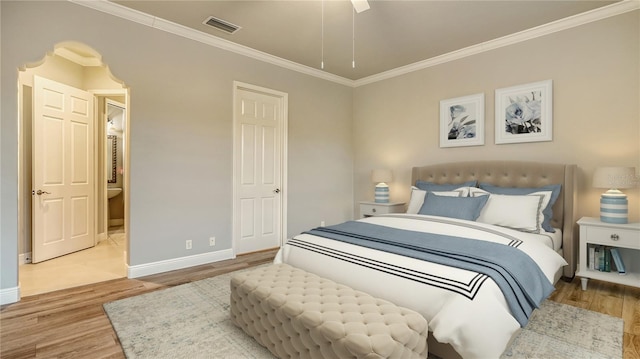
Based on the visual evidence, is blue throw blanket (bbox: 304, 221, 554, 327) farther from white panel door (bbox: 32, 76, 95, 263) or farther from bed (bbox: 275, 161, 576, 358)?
white panel door (bbox: 32, 76, 95, 263)

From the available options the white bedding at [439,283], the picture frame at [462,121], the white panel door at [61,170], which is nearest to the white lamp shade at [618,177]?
the white bedding at [439,283]

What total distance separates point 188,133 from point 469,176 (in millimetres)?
3481

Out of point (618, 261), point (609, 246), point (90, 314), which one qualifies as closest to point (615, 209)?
point (609, 246)

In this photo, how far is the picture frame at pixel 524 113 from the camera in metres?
3.40

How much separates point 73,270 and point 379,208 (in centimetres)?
388

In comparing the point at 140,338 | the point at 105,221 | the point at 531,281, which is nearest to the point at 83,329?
the point at 140,338

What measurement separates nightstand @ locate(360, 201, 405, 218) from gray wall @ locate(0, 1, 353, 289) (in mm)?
1163

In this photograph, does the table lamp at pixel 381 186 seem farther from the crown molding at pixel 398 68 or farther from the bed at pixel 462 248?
the crown molding at pixel 398 68

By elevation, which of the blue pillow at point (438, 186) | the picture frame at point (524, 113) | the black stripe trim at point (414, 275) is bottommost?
the black stripe trim at point (414, 275)

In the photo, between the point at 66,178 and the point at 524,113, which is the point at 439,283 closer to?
the point at 524,113

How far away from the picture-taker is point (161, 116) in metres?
3.38

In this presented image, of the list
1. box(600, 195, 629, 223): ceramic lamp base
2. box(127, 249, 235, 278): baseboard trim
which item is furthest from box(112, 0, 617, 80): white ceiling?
box(127, 249, 235, 278): baseboard trim

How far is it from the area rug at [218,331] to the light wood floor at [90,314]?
0.09 m

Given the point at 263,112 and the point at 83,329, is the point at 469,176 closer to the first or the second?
the point at 263,112
